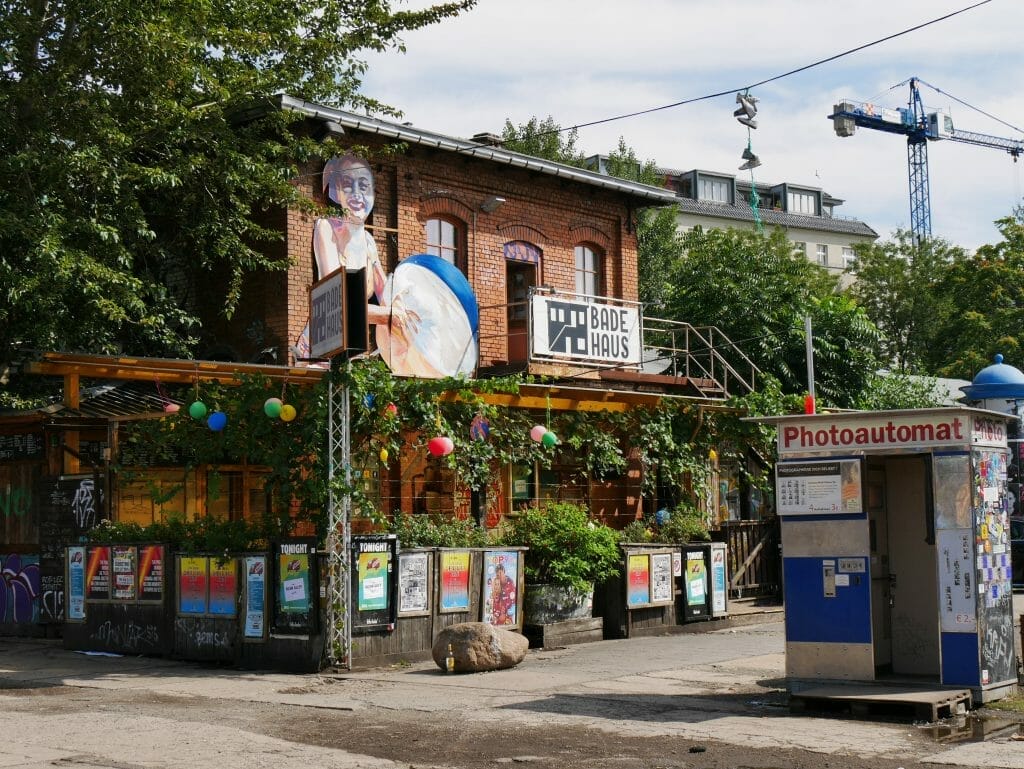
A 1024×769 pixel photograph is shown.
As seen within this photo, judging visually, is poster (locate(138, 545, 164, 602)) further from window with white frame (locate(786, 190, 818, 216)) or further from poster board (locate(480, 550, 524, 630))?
window with white frame (locate(786, 190, 818, 216))

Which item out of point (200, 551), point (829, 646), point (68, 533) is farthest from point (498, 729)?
point (68, 533)

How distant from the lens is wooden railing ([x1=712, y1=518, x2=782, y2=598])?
820 inches

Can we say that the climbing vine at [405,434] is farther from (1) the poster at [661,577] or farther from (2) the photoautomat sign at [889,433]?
(2) the photoautomat sign at [889,433]

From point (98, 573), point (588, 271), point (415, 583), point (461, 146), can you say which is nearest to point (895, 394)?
point (588, 271)

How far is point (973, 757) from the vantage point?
8.77 m

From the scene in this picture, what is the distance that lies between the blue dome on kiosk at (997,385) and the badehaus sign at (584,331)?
6.00m

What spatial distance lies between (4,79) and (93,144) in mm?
1598

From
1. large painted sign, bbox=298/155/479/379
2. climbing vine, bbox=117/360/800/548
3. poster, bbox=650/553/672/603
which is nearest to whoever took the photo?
climbing vine, bbox=117/360/800/548

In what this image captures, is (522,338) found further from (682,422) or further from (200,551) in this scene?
(200,551)

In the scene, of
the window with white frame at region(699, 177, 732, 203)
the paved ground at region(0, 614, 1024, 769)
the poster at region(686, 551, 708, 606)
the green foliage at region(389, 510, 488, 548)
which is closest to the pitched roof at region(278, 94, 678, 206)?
the green foliage at region(389, 510, 488, 548)

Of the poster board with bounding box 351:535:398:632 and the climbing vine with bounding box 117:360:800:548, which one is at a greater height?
the climbing vine with bounding box 117:360:800:548

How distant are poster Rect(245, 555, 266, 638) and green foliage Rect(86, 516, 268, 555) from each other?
24 cm

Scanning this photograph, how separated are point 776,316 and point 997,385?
11404 millimetres

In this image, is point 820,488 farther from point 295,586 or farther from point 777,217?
point 777,217
